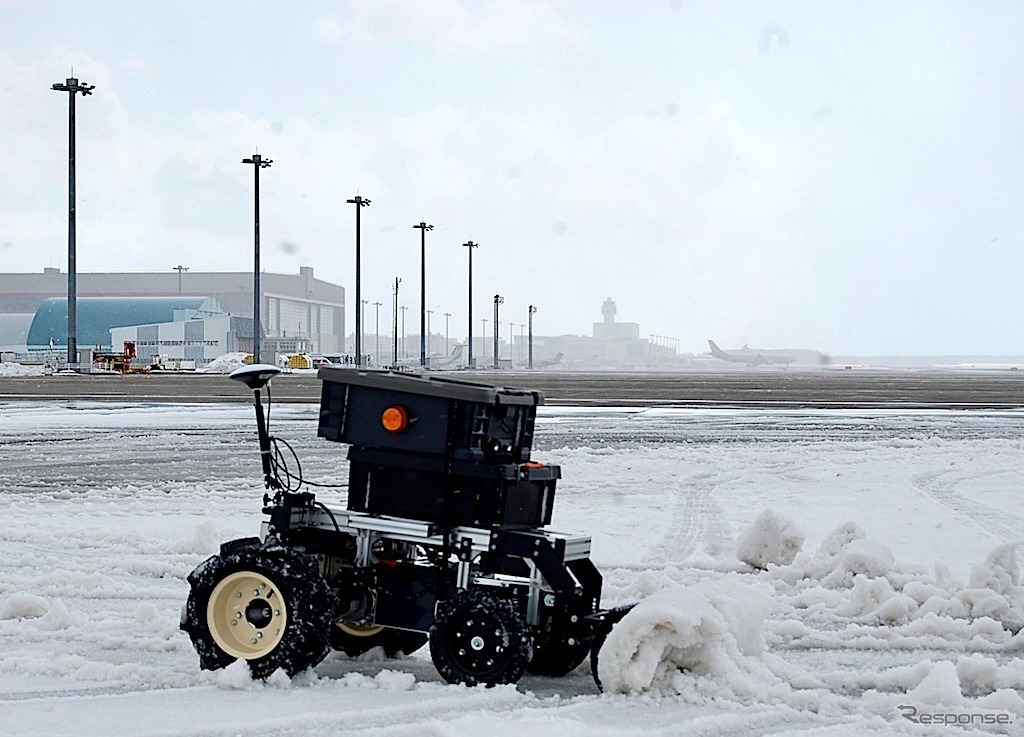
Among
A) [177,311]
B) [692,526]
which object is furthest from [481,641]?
[177,311]

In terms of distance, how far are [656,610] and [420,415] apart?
1284 mm

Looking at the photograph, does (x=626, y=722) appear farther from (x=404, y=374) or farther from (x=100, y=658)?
(x=100, y=658)

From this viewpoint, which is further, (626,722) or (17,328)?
(17,328)

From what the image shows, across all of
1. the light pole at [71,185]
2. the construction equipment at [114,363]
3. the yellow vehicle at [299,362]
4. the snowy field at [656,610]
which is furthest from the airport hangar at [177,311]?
the snowy field at [656,610]

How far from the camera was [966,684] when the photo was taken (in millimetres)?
5316

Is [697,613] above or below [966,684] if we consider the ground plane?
above

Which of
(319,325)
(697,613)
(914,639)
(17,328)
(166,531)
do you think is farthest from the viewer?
(319,325)

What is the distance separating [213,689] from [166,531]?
4.65 meters

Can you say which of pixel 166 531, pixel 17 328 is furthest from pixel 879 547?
pixel 17 328

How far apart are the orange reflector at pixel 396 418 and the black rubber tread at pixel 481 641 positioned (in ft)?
2.47

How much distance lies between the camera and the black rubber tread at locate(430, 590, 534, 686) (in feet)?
16.4

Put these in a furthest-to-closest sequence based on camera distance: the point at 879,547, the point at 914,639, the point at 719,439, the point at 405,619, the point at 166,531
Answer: the point at 719,439 → the point at 166,531 → the point at 879,547 → the point at 914,639 → the point at 405,619

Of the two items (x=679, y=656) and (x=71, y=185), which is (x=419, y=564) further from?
(x=71, y=185)

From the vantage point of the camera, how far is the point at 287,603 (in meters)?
5.07
